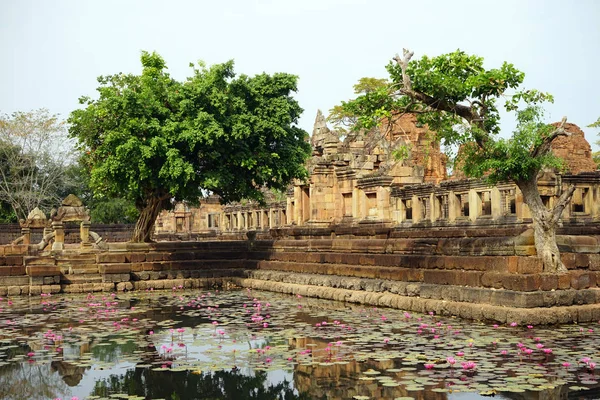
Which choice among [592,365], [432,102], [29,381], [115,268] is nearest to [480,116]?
[432,102]

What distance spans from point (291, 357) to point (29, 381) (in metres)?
2.87

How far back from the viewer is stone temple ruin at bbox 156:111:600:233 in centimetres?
1553

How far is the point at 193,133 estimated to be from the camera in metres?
19.2

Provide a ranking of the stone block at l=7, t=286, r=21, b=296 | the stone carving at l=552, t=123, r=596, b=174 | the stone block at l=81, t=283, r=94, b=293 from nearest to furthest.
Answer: the stone block at l=7, t=286, r=21, b=296 → the stone block at l=81, t=283, r=94, b=293 → the stone carving at l=552, t=123, r=596, b=174

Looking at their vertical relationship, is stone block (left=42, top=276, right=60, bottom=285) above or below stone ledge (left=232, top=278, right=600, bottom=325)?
above

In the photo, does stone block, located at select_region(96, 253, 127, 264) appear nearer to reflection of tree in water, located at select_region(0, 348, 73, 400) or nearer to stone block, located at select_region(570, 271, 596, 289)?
reflection of tree in water, located at select_region(0, 348, 73, 400)

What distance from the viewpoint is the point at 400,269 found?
13.8m

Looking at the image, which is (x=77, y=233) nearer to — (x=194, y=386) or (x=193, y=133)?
(x=193, y=133)

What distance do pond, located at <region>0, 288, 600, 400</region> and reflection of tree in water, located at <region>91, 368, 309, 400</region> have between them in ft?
0.04

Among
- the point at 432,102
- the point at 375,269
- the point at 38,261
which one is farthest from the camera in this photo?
the point at 38,261

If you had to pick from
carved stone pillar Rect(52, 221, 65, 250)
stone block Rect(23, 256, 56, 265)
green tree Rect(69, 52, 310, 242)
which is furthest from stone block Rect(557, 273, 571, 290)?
carved stone pillar Rect(52, 221, 65, 250)

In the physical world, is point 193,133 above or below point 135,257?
above

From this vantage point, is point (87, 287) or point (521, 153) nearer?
point (521, 153)

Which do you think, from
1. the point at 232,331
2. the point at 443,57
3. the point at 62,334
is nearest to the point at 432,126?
the point at 443,57
